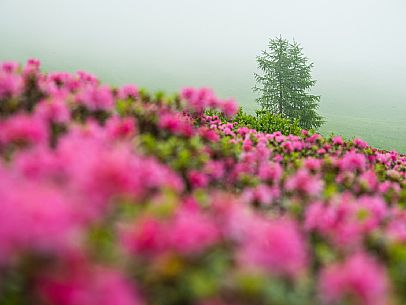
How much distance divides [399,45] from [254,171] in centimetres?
17084

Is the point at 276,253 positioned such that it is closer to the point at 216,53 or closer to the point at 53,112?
the point at 53,112

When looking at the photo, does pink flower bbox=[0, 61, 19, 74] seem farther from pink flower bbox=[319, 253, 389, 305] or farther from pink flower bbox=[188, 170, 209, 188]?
pink flower bbox=[319, 253, 389, 305]

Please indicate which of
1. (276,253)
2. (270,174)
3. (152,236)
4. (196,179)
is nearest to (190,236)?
(152,236)

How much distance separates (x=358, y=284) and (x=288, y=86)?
19.8 meters

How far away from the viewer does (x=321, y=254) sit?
5.26 feet

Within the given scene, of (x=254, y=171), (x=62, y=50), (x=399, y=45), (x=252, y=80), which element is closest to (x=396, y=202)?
(x=254, y=171)

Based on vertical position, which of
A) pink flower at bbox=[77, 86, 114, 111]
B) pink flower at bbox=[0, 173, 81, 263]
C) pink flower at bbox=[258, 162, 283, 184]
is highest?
pink flower at bbox=[77, 86, 114, 111]

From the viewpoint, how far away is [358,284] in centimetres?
113

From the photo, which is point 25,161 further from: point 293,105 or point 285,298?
point 293,105

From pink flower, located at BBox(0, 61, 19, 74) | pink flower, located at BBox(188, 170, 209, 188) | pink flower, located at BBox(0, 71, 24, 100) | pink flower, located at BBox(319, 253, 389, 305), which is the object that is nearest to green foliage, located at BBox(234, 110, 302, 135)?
pink flower, located at BBox(0, 61, 19, 74)

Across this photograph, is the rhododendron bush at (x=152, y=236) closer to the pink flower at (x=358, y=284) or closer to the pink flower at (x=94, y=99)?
the pink flower at (x=358, y=284)

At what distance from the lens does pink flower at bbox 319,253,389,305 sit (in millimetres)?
1119

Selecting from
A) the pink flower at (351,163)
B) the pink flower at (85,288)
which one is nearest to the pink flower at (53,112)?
the pink flower at (85,288)

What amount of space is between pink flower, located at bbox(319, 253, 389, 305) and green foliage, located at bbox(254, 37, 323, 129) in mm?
18223
